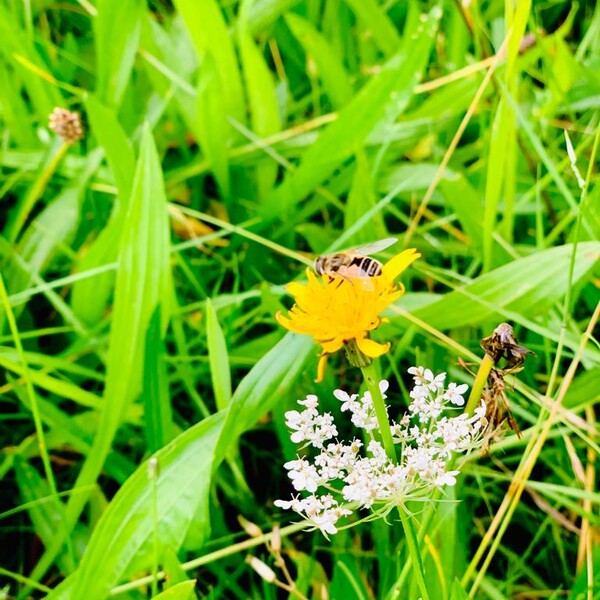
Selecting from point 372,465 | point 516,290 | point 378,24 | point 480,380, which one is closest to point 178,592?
point 372,465

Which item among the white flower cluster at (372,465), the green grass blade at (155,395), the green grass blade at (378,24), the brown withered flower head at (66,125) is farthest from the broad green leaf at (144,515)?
the green grass blade at (378,24)

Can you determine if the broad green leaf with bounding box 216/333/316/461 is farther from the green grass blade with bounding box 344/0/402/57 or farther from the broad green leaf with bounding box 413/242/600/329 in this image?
the green grass blade with bounding box 344/0/402/57

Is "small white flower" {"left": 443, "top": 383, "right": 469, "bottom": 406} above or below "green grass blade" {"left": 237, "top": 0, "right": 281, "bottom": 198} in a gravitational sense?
below

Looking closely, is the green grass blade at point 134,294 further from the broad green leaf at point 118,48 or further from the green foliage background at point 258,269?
the broad green leaf at point 118,48

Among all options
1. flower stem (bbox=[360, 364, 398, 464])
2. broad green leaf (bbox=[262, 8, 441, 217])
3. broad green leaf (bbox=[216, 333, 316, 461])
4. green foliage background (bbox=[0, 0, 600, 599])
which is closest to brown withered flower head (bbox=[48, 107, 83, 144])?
green foliage background (bbox=[0, 0, 600, 599])

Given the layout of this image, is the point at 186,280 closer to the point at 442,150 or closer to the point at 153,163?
the point at 153,163

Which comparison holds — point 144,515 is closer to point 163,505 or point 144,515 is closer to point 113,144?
point 163,505

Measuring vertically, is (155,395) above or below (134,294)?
below
